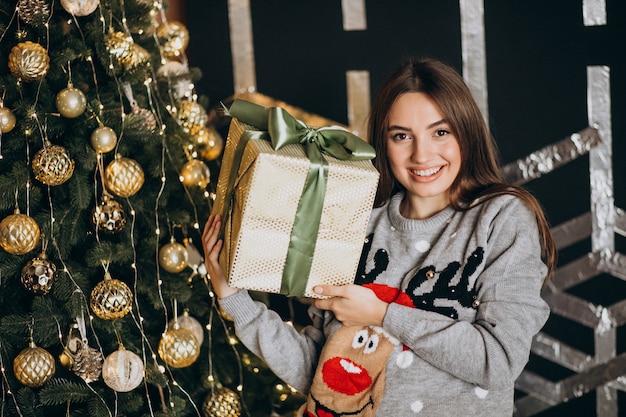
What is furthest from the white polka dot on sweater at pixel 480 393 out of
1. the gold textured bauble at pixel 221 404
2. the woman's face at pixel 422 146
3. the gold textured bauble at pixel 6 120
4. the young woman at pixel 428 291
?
the gold textured bauble at pixel 6 120

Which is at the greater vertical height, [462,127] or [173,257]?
[462,127]

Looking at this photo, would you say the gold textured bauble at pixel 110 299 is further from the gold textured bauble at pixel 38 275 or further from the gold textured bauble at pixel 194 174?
the gold textured bauble at pixel 194 174

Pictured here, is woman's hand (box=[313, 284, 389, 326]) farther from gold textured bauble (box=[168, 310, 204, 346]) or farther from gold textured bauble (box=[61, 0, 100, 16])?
gold textured bauble (box=[61, 0, 100, 16])

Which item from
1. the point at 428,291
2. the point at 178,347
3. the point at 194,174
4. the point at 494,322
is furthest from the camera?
the point at 194,174

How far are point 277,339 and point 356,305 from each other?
33cm

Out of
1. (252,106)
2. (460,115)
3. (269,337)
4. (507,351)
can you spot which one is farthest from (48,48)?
(507,351)

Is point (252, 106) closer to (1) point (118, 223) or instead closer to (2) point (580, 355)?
(1) point (118, 223)

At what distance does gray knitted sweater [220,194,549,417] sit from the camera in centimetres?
161

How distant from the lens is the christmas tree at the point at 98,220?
1.80 metres

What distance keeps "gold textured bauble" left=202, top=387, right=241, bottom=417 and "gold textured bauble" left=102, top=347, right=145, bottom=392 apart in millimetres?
299

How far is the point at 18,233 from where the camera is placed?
173 centimetres

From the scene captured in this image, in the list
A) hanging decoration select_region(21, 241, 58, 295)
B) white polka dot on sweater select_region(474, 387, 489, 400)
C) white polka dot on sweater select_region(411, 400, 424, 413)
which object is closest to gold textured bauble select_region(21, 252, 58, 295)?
hanging decoration select_region(21, 241, 58, 295)

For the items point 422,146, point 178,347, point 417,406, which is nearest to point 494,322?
point 417,406

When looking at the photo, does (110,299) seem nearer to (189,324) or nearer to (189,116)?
(189,324)
